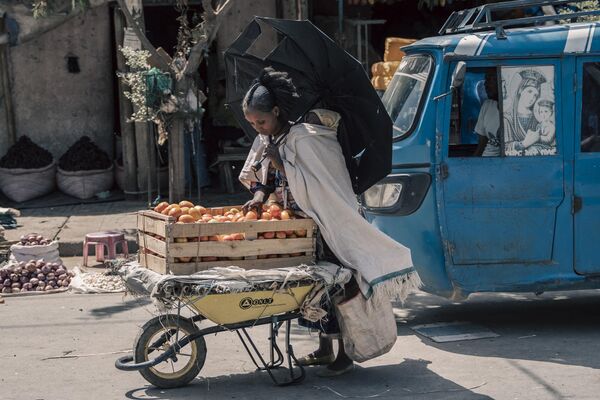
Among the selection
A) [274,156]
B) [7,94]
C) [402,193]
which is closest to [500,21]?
[402,193]

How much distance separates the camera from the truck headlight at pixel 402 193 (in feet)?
23.4

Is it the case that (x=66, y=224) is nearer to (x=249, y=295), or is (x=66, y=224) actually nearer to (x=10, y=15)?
(x=10, y=15)

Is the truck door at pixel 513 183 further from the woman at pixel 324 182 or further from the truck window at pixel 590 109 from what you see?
the woman at pixel 324 182

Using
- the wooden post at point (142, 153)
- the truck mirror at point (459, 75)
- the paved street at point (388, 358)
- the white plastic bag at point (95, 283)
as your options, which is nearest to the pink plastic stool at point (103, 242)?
the white plastic bag at point (95, 283)

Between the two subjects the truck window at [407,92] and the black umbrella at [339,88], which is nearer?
the black umbrella at [339,88]

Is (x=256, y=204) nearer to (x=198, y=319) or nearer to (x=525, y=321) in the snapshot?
(x=198, y=319)

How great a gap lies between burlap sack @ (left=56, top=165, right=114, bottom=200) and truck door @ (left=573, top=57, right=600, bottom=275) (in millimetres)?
7962

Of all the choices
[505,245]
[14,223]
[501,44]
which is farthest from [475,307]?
[14,223]

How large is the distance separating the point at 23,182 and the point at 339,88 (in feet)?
27.3

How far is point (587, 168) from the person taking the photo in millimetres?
7082

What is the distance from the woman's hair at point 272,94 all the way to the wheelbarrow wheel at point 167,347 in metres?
1.28

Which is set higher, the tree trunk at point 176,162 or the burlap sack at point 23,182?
the tree trunk at point 176,162

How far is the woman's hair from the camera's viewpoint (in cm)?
590

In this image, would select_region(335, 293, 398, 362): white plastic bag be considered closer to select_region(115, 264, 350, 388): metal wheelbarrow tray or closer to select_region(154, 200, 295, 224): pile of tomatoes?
select_region(115, 264, 350, 388): metal wheelbarrow tray
